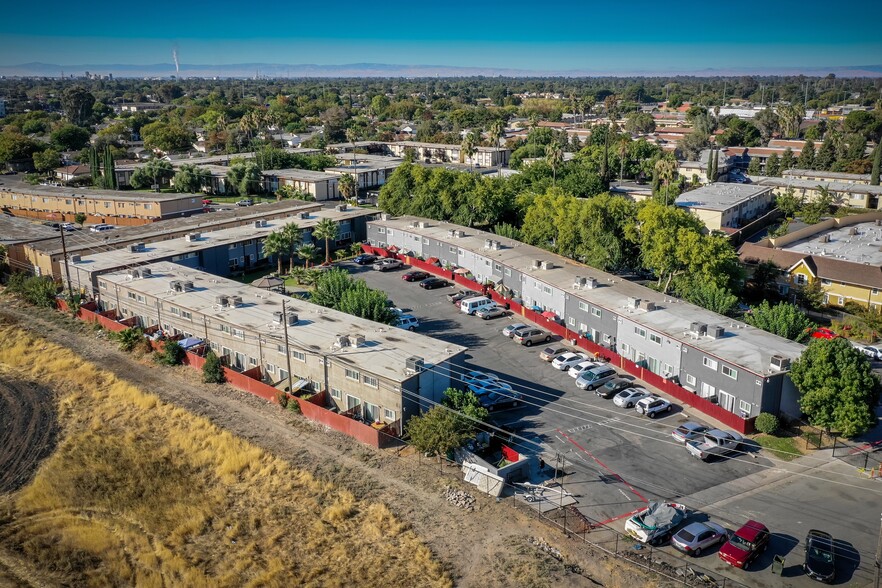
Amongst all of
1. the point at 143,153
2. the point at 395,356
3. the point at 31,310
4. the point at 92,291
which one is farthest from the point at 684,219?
the point at 143,153

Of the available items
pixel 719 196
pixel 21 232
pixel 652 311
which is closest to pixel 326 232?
pixel 21 232

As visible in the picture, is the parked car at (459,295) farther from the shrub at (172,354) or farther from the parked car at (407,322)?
Result: the shrub at (172,354)

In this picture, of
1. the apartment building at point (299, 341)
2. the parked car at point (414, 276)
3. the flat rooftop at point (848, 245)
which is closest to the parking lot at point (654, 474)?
the apartment building at point (299, 341)

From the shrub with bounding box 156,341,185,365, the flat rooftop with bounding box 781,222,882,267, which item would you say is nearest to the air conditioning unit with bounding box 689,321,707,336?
the flat rooftop with bounding box 781,222,882,267

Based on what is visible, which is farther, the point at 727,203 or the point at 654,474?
the point at 727,203

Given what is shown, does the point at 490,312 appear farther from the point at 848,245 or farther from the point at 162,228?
the point at 162,228

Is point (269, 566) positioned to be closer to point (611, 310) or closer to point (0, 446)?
point (0, 446)
